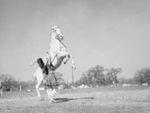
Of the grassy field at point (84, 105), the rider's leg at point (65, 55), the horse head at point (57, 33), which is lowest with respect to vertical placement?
the grassy field at point (84, 105)

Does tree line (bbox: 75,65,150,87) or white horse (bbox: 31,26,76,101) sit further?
tree line (bbox: 75,65,150,87)

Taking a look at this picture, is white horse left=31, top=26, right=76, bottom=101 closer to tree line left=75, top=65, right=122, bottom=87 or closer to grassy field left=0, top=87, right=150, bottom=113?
grassy field left=0, top=87, right=150, bottom=113

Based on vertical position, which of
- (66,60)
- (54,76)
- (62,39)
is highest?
(62,39)

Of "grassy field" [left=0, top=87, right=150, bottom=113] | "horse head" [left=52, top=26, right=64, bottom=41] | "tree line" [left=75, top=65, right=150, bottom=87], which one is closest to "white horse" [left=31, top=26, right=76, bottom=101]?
"horse head" [left=52, top=26, right=64, bottom=41]

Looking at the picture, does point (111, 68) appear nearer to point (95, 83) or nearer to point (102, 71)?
point (102, 71)

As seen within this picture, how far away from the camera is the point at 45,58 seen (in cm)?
1083

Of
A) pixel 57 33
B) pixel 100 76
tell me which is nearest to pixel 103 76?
pixel 100 76

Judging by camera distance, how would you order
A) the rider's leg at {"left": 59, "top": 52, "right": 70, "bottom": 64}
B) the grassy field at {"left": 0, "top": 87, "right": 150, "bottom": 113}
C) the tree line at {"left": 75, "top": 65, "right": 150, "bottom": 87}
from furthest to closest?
the tree line at {"left": 75, "top": 65, "right": 150, "bottom": 87} < the rider's leg at {"left": 59, "top": 52, "right": 70, "bottom": 64} < the grassy field at {"left": 0, "top": 87, "right": 150, "bottom": 113}

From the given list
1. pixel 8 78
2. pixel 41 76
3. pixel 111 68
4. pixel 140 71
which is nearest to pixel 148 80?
pixel 140 71

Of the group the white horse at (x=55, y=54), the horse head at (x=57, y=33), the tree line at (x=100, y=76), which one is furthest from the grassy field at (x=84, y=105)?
the tree line at (x=100, y=76)

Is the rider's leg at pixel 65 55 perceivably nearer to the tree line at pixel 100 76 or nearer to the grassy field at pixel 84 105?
the grassy field at pixel 84 105

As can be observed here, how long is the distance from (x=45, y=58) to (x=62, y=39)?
147 cm

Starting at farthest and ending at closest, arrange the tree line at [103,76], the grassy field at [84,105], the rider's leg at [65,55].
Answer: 1. the tree line at [103,76]
2. the rider's leg at [65,55]
3. the grassy field at [84,105]

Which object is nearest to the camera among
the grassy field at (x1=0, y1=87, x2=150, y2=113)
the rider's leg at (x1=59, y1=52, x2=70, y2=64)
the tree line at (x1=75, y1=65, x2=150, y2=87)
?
the grassy field at (x1=0, y1=87, x2=150, y2=113)
